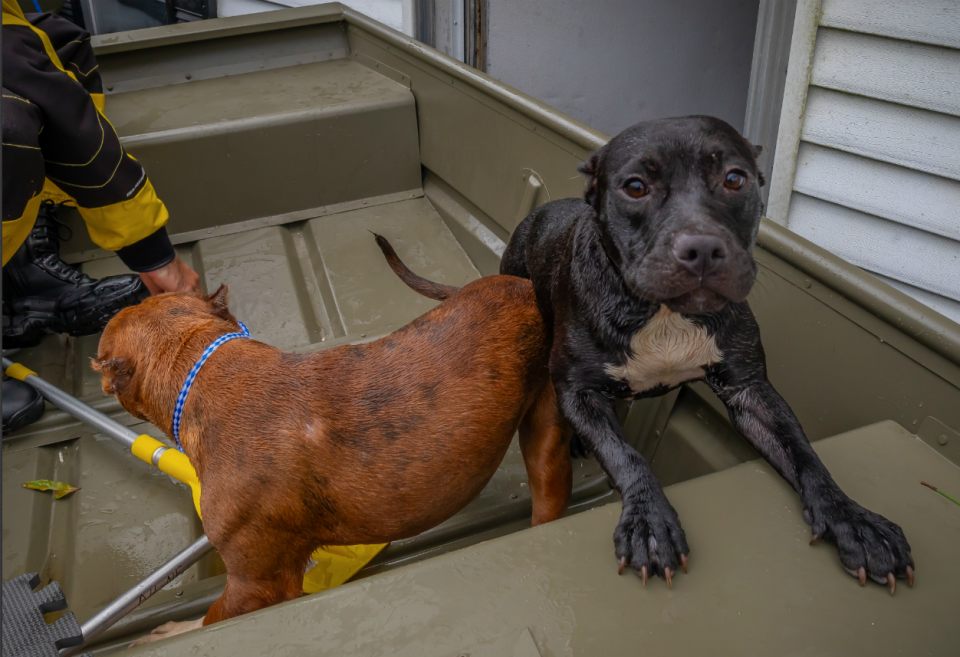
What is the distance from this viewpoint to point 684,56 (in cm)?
504

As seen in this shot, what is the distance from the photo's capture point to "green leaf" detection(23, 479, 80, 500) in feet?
8.11

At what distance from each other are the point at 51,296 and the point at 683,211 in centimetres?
290

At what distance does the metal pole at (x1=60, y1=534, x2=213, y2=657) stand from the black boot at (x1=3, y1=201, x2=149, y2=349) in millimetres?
1386

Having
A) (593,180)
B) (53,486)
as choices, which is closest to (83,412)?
(53,486)

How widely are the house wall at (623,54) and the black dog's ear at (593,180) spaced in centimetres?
292

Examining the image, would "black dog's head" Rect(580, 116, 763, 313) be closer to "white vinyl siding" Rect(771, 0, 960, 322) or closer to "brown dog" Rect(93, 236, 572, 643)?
"brown dog" Rect(93, 236, 572, 643)

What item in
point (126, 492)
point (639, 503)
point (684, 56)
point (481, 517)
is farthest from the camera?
point (684, 56)

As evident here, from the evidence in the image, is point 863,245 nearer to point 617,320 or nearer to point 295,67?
point 617,320

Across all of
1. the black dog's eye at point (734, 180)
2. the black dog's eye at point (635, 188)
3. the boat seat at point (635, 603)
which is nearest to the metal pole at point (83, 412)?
the boat seat at point (635, 603)

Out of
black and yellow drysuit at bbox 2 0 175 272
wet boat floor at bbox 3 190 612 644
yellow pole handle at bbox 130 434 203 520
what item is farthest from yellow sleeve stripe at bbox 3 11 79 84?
yellow pole handle at bbox 130 434 203 520

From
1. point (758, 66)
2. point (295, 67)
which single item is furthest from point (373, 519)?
point (295, 67)

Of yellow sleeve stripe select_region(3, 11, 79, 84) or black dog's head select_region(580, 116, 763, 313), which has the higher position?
yellow sleeve stripe select_region(3, 11, 79, 84)

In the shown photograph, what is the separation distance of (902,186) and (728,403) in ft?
5.66

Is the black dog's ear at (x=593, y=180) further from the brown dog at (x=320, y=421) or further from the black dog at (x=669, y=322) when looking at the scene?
the brown dog at (x=320, y=421)
